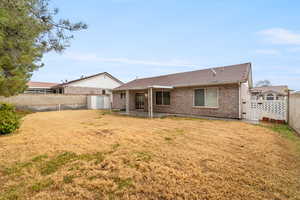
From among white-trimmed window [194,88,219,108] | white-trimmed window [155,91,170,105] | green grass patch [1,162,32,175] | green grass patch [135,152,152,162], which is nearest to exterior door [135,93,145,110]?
white-trimmed window [155,91,170,105]

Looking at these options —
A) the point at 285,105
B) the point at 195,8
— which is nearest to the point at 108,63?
the point at 195,8

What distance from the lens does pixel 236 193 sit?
2.19 metres

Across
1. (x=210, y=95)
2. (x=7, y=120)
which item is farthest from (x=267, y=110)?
(x=7, y=120)

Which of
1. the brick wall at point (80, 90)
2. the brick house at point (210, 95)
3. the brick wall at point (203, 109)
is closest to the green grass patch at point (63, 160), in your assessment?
the brick house at point (210, 95)

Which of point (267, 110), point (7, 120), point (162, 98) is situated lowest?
point (7, 120)

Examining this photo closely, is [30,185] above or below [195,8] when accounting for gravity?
below

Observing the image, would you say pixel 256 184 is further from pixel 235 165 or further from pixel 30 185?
pixel 30 185

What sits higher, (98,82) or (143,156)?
(98,82)

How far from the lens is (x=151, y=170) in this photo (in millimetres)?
2959

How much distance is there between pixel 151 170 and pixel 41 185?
1.93 m

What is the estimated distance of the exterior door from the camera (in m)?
15.5

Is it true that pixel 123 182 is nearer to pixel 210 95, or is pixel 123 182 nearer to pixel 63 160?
pixel 63 160

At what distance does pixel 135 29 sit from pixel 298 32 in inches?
513

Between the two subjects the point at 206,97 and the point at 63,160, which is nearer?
the point at 63,160
